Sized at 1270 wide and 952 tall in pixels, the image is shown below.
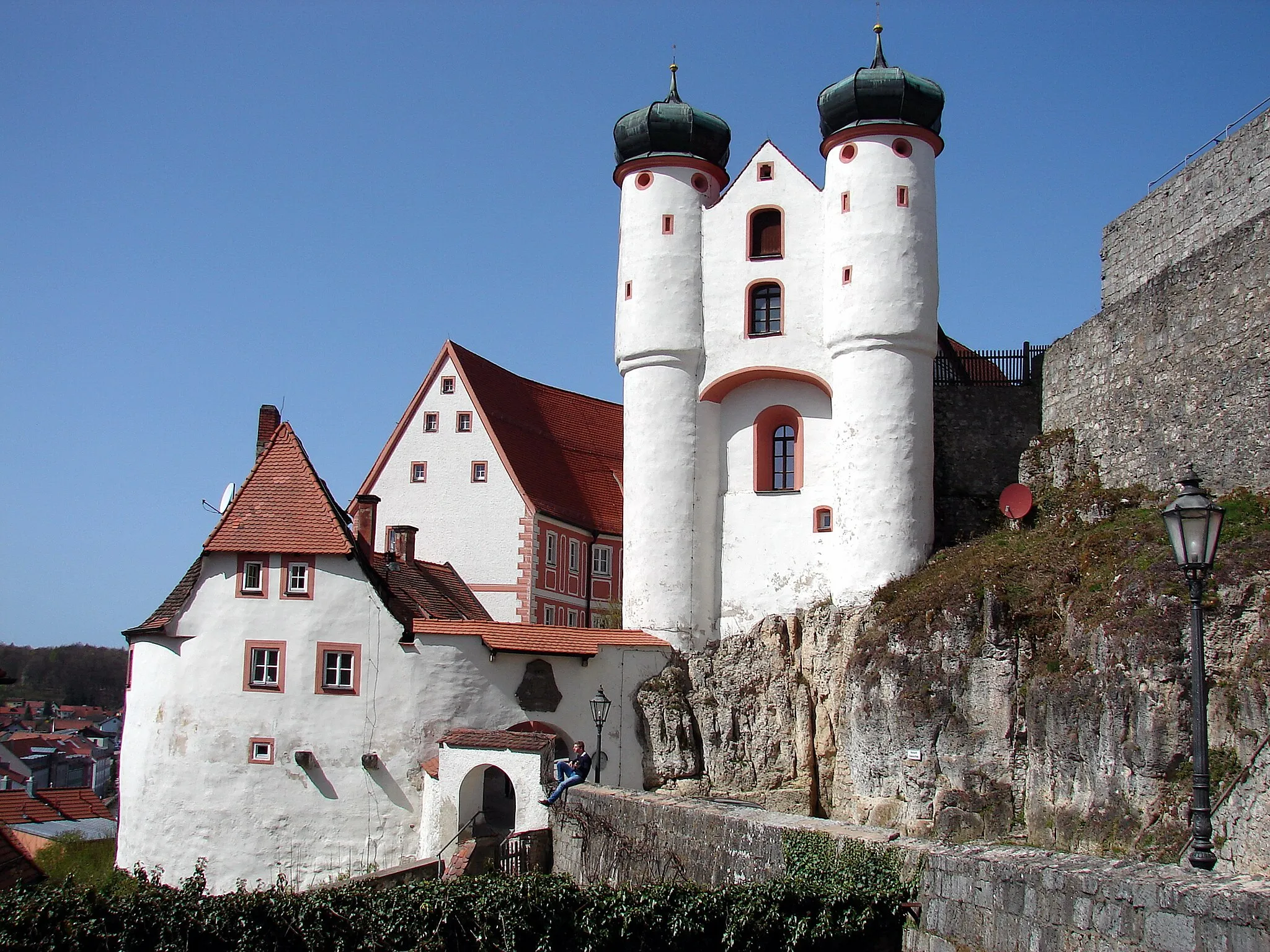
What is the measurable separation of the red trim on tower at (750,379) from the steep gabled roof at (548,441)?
836 cm

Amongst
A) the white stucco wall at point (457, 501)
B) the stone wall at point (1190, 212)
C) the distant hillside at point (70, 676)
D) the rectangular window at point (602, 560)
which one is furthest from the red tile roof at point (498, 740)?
the distant hillside at point (70, 676)

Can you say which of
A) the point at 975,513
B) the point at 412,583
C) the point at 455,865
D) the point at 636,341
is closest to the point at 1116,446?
the point at 975,513

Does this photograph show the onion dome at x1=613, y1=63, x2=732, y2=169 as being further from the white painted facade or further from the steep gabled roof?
the steep gabled roof

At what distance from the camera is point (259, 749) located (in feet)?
87.4

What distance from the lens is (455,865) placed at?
69.7ft

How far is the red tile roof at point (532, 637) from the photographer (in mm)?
26984

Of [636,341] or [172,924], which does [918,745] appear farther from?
[172,924]

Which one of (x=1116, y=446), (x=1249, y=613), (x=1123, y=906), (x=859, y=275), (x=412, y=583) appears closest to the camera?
(x=1123, y=906)

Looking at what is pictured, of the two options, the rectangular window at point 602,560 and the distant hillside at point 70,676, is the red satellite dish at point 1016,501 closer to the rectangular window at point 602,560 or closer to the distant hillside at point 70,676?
the rectangular window at point 602,560

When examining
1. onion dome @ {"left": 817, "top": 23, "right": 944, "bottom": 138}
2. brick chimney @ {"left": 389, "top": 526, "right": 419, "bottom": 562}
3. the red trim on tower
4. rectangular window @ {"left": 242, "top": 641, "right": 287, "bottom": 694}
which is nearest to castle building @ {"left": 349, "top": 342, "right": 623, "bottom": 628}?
brick chimney @ {"left": 389, "top": 526, "right": 419, "bottom": 562}

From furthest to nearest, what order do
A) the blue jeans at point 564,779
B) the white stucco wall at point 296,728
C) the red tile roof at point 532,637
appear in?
the red tile roof at point 532,637 < the white stucco wall at point 296,728 < the blue jeans at point 564,779

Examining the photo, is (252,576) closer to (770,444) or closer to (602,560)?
(770,444)

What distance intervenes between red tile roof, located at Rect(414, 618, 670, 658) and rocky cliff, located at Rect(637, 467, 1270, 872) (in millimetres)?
1522

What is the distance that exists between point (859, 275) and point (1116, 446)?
22.0 ft
